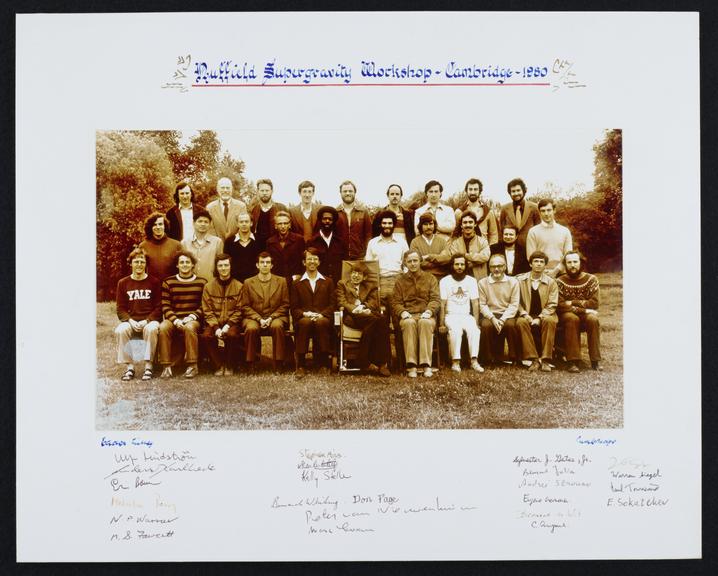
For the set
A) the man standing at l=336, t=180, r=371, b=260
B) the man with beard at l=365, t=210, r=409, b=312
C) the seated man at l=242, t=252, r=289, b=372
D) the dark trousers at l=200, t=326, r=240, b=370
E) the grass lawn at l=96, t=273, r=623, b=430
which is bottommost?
the grass lawn at l=96, t=273, r=623, b=430

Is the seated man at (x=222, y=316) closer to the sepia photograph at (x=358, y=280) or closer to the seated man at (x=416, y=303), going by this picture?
the sepia photograph at (x=358, y=280)

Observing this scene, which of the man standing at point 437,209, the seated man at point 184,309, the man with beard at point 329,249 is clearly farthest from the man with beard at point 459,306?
the seated man at point 184,309

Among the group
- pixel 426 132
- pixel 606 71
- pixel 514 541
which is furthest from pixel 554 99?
pixel 514 541

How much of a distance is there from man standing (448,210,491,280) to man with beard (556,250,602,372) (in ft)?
2.04


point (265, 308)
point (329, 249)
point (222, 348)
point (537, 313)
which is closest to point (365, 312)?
point (329, 249)

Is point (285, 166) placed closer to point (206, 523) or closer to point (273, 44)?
point (273, 44)

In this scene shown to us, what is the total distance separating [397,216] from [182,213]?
1643 mm

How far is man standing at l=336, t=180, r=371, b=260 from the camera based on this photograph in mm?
5220

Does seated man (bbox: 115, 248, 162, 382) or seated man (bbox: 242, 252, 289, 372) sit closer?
seated man (bbox: 115, 248, 162, 382)

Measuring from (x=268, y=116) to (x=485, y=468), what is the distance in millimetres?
3051

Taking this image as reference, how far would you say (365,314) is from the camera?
537 cm

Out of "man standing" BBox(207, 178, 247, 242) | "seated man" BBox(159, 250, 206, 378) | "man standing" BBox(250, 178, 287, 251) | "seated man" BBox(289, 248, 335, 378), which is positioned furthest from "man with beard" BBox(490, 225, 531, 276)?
"seated man" BBox(159, 250, 206, 378)

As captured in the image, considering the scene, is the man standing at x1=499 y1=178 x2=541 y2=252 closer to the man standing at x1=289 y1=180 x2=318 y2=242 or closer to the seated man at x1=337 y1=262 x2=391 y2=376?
the seated man at x1=337 y1=262 x2=391 y2=376

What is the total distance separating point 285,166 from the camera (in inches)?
204
